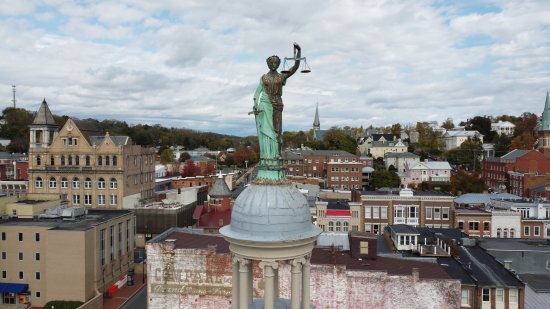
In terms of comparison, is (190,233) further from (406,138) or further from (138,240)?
(406,138)

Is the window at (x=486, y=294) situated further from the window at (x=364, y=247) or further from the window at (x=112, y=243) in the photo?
the window at (x=112, y=243)

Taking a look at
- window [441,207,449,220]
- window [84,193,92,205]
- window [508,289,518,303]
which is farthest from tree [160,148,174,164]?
window [508,289,518,303]

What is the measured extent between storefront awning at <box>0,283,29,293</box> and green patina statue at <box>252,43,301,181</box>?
115 ft

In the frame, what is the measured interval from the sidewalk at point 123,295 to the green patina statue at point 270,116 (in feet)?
107

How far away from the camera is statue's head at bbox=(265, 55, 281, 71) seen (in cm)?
924

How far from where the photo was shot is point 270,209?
880cm

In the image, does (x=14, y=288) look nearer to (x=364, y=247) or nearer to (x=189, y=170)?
(x=364, y=247)

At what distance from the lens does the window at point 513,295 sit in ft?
85.5

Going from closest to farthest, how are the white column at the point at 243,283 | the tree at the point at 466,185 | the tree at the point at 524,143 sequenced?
1. the white column at the point at 243,283
2. the tree at the point at 466,185
3. the tree at the point at 524,143

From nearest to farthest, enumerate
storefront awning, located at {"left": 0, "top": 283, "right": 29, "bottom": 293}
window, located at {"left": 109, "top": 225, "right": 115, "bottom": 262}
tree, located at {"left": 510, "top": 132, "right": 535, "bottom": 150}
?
storefront awning, located at {"left": 0, "top": 283, "right": 29, "bottom": 293} < window, located at {"left": 109, "top": 225, "right": 115, "bottom": 262} < tree, located at {"left": 510, "top": 132, "right": 535, "bottom": 150}

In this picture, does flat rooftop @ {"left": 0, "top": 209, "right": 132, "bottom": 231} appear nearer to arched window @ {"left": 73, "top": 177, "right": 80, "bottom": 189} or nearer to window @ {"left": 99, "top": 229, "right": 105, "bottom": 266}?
window @ {"left": 99, "top": 229, "right": 105, "bottom": 266}

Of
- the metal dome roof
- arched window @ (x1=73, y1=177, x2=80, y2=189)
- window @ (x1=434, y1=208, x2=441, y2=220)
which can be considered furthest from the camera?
arched window @ (x1=73, y1=177, x2=80, y2=189)

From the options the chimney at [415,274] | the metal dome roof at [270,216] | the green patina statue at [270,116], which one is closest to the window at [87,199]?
the chimney at [415,274]

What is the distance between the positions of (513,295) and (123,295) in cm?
3076
